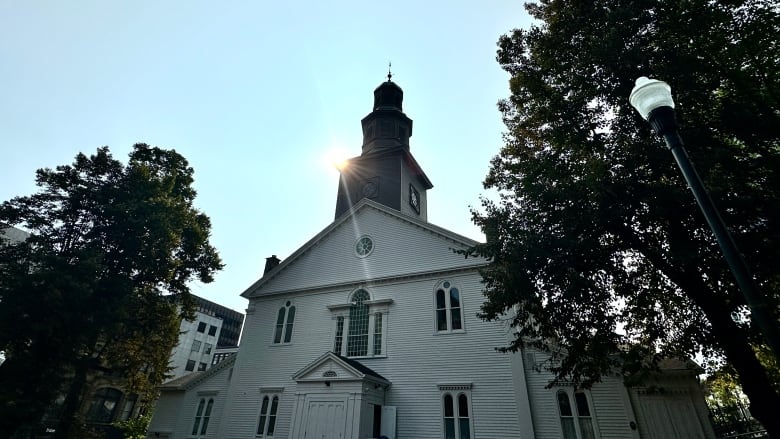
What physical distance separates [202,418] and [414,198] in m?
19.0

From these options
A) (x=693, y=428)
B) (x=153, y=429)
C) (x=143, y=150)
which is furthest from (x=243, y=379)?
(x=693, y=428)

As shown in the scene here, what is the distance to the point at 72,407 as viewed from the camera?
17.6 metres

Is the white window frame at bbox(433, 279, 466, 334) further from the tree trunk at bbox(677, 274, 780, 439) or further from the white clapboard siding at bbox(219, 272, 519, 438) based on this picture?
the tree trunk at bbox(677, 274, 780, 439)

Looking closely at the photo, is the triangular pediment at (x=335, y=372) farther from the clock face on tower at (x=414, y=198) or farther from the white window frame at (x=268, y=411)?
the clock face on tower at (x=414, y=198)

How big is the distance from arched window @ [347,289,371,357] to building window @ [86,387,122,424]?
127 ft

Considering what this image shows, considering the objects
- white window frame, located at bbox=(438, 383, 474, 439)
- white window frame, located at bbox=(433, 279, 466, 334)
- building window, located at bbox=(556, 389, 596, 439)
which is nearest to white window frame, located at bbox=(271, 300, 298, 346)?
white window frame, located at bbox=(433, 279, 466, 334)

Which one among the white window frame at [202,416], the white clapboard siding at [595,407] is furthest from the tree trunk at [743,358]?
the white window frame at [202,416]

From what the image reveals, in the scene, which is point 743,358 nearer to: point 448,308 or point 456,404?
point 456,404

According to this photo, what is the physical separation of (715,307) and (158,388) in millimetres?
26370

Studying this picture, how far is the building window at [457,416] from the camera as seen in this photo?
14.3 meters

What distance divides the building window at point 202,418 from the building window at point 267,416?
3.66 meters

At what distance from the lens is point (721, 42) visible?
9.42 metres

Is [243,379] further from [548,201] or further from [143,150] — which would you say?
[548,201]

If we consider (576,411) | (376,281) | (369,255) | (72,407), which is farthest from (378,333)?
(72,407)
